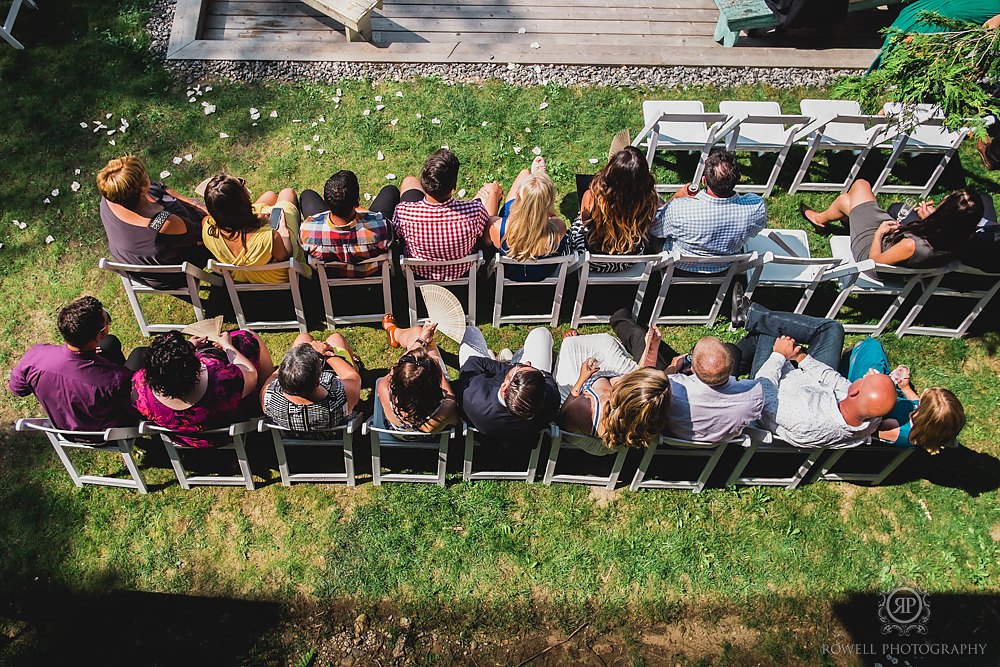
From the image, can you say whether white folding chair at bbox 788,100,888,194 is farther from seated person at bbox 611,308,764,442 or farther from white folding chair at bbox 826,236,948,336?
seated person at bbox 611,308,764,442

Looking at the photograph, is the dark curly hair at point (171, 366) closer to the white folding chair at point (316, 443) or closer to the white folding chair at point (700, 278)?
the white folding chair at point (316, 443)

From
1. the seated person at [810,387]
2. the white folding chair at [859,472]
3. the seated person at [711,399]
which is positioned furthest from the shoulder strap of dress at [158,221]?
the white folding chair at [859,472]

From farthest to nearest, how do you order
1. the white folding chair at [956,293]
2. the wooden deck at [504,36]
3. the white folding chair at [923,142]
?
the wooden deck at [504,36] → the white folding chair at [923,142] → the white folding chair at [956,293]

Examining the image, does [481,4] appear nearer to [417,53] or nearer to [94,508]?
[417,53]

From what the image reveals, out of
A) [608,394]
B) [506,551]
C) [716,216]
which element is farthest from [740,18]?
[506,551]

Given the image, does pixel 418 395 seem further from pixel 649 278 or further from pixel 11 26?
pixel 11 26

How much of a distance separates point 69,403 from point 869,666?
586 centimetres

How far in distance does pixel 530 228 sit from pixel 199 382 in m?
2.57

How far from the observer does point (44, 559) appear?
5.04m

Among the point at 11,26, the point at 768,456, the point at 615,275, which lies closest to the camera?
the point at 768,456

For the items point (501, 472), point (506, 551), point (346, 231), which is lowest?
point (506, 551)

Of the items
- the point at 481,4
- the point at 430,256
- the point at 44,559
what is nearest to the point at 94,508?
the point at 44,559

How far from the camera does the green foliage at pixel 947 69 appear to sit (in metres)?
4.87

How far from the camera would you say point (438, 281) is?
224 inches
